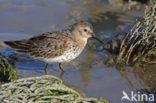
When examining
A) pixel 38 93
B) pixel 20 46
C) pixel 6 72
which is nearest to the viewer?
pixel 38 93

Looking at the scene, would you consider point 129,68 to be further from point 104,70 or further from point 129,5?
point 129,5

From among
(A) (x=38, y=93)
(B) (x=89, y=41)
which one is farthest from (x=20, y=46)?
(B) (x=89, y=41)

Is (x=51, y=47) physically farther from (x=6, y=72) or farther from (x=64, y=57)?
(x=6, y=72)

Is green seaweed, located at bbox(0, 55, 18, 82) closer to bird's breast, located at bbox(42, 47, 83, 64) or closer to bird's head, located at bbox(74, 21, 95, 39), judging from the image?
bird's breast, located at bbox(42, 47, 83, 64)

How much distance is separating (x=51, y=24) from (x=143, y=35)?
3172 mm

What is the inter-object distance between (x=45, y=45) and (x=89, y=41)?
187 cm

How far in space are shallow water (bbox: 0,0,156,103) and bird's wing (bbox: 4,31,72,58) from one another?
47cm

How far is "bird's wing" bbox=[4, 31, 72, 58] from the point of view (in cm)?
607

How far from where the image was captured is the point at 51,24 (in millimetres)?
8609

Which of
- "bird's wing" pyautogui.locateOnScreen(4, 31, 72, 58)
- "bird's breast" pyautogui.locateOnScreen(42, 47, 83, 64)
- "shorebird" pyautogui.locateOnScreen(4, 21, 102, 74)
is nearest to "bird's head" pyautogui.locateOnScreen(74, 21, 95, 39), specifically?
"shorebird" pyautogui.locateOnScreen(4, 21, 102, 74)

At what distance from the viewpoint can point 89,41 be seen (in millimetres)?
7719

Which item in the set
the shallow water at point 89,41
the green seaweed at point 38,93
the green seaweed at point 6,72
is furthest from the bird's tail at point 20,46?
the green seaweed at point 38,93

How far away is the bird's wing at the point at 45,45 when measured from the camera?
607cm

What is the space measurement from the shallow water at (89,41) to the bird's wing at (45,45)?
1.54 feet
